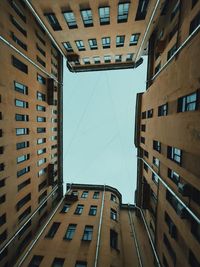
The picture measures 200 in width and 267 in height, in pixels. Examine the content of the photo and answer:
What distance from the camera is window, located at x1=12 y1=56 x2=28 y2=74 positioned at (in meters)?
20.4

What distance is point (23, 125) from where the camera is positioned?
22.5 m

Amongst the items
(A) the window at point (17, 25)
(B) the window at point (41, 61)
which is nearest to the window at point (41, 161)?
(B) the window at point (41, 61)

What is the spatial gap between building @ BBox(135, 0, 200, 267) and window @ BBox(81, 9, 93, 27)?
361 inches

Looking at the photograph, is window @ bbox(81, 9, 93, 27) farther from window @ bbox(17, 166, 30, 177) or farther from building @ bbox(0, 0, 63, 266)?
window @ bbox(17, 166, 30, 177)

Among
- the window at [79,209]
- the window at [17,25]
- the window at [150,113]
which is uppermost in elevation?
the window at [17,25]

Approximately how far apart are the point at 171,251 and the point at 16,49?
26.3m

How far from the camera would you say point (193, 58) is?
12.9 metres

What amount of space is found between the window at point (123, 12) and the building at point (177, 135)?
15.0 ft

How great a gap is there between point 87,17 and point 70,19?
230cm

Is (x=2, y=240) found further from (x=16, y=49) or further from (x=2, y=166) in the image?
(x=16, y=49)

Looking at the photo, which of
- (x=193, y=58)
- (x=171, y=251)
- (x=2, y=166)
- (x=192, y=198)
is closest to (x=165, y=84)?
(x=193, y=58)

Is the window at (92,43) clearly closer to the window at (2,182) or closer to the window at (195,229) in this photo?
the window at (2,182)

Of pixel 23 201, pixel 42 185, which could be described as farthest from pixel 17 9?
pixel 42 185

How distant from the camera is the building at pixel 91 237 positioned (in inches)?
797
